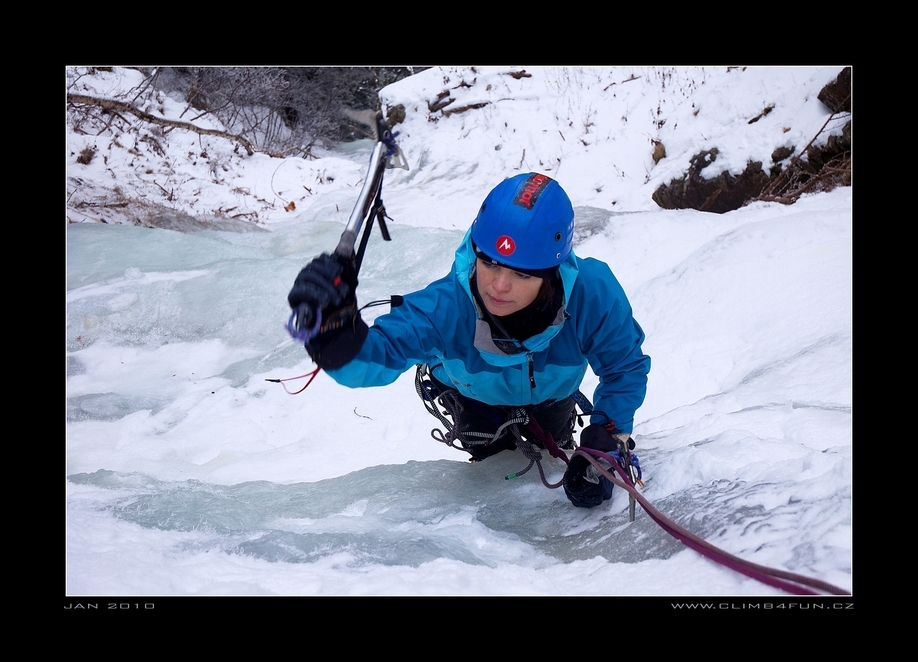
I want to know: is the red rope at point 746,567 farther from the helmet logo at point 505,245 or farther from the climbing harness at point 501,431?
the helmet logo at point 505,245

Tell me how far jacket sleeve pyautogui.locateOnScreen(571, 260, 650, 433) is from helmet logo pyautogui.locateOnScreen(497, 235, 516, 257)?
287 mm

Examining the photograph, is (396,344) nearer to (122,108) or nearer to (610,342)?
(610,342)

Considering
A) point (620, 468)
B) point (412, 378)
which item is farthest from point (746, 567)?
point (412, 378)

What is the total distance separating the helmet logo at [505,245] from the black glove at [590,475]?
59cm

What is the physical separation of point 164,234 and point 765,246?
4411mm

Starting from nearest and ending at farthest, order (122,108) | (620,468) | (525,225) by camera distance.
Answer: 1. (525,225)
2. (620,468)
3. (122,108)

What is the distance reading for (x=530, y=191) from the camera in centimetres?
168

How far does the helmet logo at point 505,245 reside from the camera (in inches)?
65.2

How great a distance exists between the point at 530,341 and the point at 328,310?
2.10ft

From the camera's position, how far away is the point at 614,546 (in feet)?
5.39

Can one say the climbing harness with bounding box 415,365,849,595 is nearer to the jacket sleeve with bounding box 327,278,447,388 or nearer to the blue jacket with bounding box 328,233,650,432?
the blue jacket with bounding box 328,233,650,432

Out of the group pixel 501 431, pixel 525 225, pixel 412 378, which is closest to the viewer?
pixel 525 225

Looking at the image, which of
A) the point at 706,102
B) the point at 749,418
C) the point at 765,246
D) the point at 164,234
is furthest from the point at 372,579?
the point at 706,102
